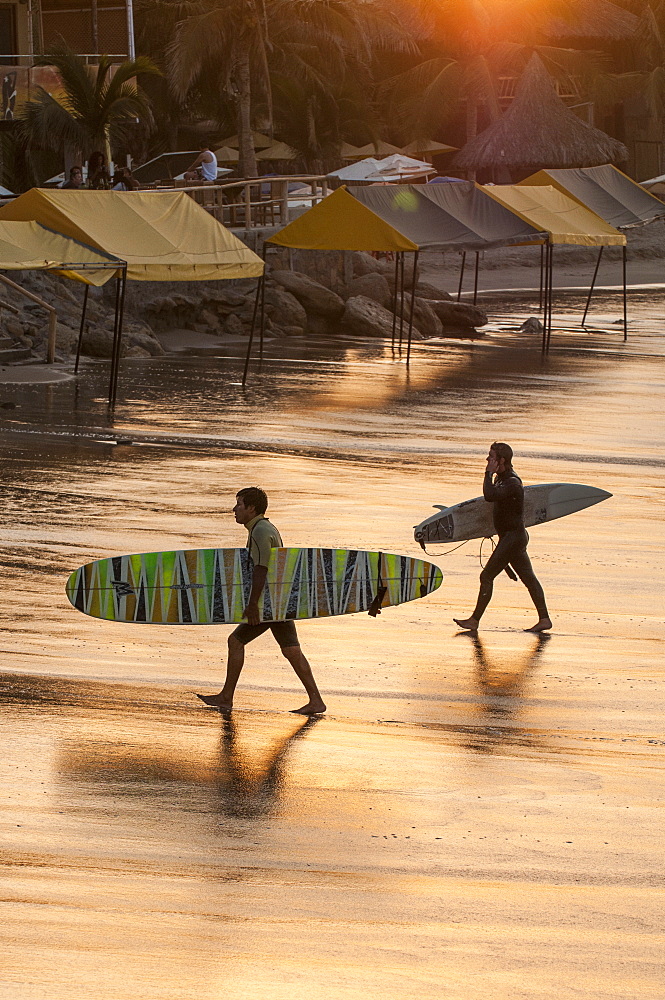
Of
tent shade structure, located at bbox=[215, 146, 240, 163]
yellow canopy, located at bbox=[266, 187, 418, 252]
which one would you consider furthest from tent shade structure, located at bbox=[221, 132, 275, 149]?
yellow canopy, located at bbox=[266, 187, 418, 252]

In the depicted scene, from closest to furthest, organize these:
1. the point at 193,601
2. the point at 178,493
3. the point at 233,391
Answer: the point at 193,601 → the point at 178,493 → the point at 233,391

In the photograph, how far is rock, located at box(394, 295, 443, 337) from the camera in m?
34.1

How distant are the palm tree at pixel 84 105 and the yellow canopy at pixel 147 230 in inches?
395

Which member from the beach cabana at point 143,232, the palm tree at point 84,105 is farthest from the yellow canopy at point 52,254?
the palm tree at point 84,105

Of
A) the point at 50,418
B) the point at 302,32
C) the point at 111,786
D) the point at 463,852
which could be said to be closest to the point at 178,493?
the point at 50,418

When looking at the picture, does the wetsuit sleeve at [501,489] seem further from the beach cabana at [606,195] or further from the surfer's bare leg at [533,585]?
the beach cabana at [606,195]

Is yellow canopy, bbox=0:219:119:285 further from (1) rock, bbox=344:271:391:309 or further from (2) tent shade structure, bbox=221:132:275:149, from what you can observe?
(2) tent shade structure, bbox=221:132:275:149

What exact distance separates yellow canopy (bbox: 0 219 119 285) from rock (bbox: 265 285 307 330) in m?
11.5

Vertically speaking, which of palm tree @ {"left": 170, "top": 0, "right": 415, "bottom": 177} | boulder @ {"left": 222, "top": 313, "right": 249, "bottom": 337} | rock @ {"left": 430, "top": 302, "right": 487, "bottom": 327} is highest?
palm tree @ {"left": 170, "top": 0, "right": 415, "bottom": 177}

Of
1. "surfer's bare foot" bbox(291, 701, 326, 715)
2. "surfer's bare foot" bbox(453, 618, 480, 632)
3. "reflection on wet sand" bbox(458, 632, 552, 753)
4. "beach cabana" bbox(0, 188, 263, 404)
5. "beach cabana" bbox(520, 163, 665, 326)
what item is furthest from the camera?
"beach cabana" bbox(520, 163, 665, 326)

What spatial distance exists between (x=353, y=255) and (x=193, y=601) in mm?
29866

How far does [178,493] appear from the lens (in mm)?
15000

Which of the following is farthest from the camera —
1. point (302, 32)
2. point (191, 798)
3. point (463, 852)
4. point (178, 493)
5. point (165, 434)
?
point (302, 32)

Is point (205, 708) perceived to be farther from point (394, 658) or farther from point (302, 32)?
point (302, 32)
